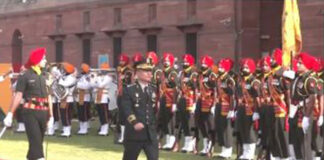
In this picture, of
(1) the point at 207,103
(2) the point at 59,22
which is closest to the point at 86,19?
(2) the point at 59,22

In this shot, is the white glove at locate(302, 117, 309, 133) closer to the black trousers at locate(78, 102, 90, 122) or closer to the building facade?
the black trousers at locate(78, 102, 90, 122)

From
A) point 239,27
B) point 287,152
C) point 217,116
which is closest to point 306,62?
point 287,152

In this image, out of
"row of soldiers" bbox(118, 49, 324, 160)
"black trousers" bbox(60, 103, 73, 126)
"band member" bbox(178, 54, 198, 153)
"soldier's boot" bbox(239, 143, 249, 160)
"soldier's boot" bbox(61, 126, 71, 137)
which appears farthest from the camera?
"black trousers" bbox(60, 103, 73, 126)

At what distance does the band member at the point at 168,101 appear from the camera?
660 inches

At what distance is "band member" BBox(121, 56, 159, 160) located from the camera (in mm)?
10133

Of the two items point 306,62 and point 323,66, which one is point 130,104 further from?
point 323,66

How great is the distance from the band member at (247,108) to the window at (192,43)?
19.9 m

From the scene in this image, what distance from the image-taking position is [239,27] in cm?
3228

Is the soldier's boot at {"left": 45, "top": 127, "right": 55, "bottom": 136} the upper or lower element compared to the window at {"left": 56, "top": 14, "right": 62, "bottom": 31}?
lower

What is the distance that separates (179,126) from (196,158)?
1.59 metres

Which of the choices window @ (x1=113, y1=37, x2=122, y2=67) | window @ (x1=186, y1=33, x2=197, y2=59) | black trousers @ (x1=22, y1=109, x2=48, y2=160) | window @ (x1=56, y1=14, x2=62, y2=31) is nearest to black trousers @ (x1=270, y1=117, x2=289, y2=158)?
A: black trousers @ (x1=22, y1=109, x2=48, y2=160)

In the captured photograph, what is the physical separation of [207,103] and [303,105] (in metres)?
3.88

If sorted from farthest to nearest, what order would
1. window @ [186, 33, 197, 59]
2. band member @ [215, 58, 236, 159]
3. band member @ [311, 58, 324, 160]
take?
window @ [186, 33, 197, 59] → band member @ [215, 58, 236, 159] → band member @ [311, 58, 324, 160]

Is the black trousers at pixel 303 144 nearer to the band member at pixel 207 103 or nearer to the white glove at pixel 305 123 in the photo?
the white glove at pixel 305 123
